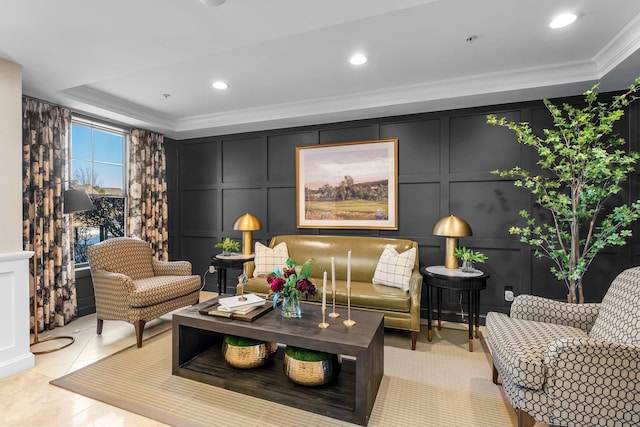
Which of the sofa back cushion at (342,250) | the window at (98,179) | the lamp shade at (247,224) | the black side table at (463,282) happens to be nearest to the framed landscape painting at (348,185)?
the sofa back cushion at (342,250)

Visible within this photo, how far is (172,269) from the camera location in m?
3.72

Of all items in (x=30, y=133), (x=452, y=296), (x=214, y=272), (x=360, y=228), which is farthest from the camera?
(x=214, y=272)

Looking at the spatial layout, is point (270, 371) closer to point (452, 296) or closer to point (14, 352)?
point (14, 352)

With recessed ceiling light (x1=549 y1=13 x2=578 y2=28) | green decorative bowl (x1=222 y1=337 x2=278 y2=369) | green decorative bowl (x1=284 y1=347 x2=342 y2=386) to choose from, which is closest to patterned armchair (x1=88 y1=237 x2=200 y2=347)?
green decorative bowl (x1=222 y1=337 x2=278 y2=369)

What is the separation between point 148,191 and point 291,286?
10.9 ft

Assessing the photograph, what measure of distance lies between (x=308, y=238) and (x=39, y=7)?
3.11 m

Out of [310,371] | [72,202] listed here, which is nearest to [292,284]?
[310,371]

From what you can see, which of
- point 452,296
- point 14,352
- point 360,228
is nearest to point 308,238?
point 360,228

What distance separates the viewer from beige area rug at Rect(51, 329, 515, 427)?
189 cm

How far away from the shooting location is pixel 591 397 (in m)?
1.54

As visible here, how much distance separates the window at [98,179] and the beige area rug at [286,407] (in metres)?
1.99

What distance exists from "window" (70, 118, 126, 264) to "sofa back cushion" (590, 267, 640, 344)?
5126 millimetres

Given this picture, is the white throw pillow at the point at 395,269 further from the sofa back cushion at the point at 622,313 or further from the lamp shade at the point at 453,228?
the sofa back cushion at the point at 622,313

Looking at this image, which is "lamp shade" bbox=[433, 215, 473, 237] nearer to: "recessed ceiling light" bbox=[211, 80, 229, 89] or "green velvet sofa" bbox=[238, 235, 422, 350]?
"green velvet sofa" bbox=[238, 235, 422, 350]
